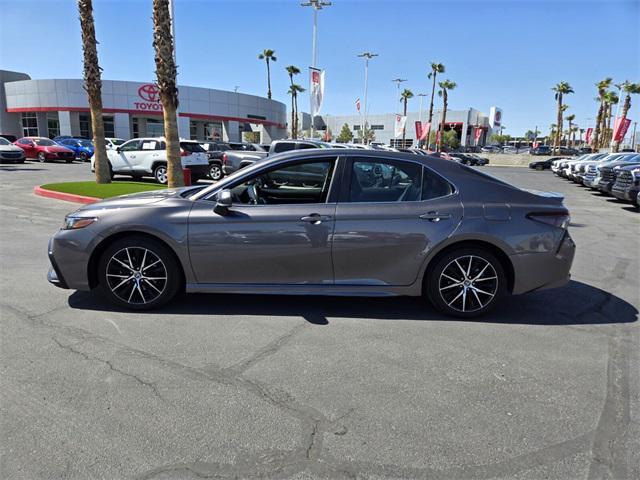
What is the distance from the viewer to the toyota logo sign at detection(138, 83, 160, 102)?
43969mm

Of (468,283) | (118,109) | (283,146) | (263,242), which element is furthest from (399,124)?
(263,242)

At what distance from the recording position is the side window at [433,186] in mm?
4148

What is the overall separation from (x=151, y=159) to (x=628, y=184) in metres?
16.3

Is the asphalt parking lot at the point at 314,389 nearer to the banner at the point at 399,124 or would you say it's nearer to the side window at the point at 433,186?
the side window at the point at 433,186

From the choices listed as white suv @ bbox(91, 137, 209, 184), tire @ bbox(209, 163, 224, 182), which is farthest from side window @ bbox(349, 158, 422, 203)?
tire @ bbox(209, 163, 224, 182)

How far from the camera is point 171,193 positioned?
454 centimetres

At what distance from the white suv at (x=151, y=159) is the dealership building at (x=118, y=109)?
30.4 metres

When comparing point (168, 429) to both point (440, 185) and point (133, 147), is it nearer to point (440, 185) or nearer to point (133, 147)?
point (440, 185)

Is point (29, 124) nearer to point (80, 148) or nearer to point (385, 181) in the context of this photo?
point (80, 148)

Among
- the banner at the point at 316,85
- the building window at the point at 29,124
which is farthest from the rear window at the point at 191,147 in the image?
the building window at the point at 29,124

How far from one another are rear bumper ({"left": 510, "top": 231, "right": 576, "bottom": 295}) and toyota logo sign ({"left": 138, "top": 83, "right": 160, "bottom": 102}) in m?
46.6

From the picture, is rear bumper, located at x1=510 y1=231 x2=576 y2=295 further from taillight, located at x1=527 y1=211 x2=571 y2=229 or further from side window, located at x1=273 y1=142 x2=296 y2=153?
side window, located at x1=273 y1=142 x2=296 y2=153

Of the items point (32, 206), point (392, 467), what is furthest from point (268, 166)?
point (32, 206)

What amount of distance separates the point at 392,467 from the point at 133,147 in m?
16.5
